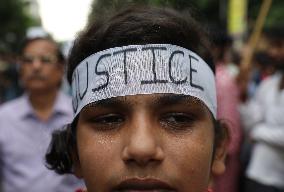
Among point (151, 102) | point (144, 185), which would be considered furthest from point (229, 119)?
point (144, 185)

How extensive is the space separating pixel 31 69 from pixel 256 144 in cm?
200

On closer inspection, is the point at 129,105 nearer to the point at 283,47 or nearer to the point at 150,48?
the point at 150,48

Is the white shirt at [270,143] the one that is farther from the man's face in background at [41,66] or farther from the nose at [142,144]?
the nose at [142,144]

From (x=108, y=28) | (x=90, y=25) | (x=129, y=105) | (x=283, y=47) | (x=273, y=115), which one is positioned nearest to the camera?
(x=129, y=105)

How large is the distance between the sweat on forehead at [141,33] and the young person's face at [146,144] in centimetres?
24

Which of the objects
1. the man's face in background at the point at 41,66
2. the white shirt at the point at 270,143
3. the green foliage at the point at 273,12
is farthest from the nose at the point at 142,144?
the green foliage at the point at 273,12

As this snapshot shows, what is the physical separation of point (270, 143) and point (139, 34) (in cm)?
238

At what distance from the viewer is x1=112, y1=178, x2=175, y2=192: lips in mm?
1511

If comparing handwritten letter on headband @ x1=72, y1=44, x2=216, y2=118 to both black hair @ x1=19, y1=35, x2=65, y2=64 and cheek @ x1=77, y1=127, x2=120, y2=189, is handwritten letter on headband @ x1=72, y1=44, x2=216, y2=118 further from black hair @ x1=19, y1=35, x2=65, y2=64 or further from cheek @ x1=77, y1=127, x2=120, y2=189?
black hair @ x1=19, y1=35, x2=65, y2=64

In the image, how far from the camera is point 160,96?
1.64 m

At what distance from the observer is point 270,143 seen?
3.85 m

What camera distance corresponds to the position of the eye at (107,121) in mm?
1643

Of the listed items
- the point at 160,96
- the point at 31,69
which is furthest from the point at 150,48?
the point at 31,69

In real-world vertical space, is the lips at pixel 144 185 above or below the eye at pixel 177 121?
below
